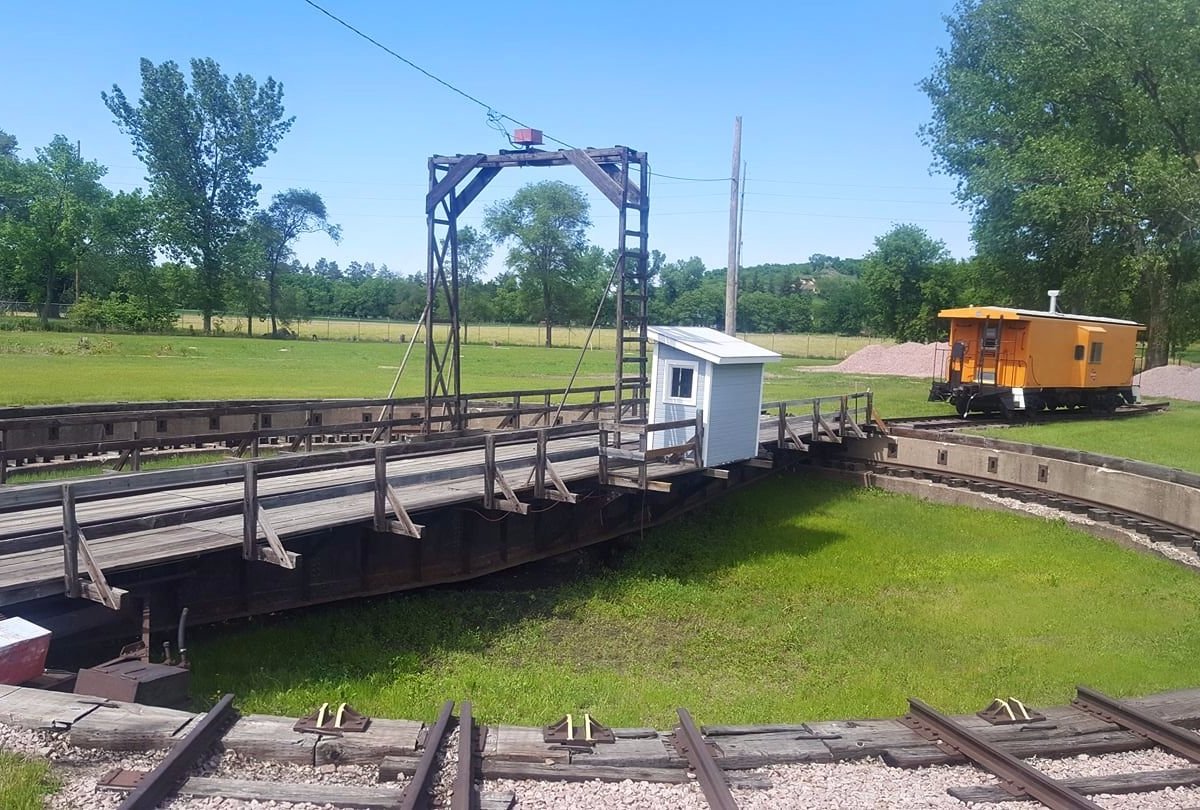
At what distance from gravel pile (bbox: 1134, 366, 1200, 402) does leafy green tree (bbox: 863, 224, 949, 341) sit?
3682 cm

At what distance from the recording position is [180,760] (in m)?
5.56

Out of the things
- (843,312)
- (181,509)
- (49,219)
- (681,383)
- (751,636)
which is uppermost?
(49,219)

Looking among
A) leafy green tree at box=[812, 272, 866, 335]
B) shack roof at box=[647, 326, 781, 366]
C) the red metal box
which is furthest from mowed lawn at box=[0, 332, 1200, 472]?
leafy green tree at box=[812, 272, 866, 335]

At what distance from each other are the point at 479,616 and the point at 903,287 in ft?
247

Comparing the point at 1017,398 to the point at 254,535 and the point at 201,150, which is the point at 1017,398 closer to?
the point at 254,535

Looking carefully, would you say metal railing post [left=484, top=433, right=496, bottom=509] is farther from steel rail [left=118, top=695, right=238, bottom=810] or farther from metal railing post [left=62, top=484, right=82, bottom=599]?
steel rail [left=118, top=695, right=238, bottom=810]

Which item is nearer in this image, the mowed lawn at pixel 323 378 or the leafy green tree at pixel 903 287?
the mowed lawn at pixel 323 378

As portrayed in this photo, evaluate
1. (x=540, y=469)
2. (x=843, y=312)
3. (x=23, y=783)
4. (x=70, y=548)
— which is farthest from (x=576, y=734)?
(x=843, y=312)

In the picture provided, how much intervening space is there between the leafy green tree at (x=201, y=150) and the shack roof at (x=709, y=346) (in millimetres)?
61095

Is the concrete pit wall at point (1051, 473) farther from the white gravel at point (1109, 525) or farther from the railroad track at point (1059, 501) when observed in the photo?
the white gravel at point (1109, 525)

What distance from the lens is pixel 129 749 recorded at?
5.83m

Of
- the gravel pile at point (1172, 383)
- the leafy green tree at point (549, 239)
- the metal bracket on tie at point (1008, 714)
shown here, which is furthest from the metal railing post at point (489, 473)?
the leafy green tree at point (549, 239)

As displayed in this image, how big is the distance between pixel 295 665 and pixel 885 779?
5.93 metres

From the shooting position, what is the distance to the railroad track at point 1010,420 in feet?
85.0
